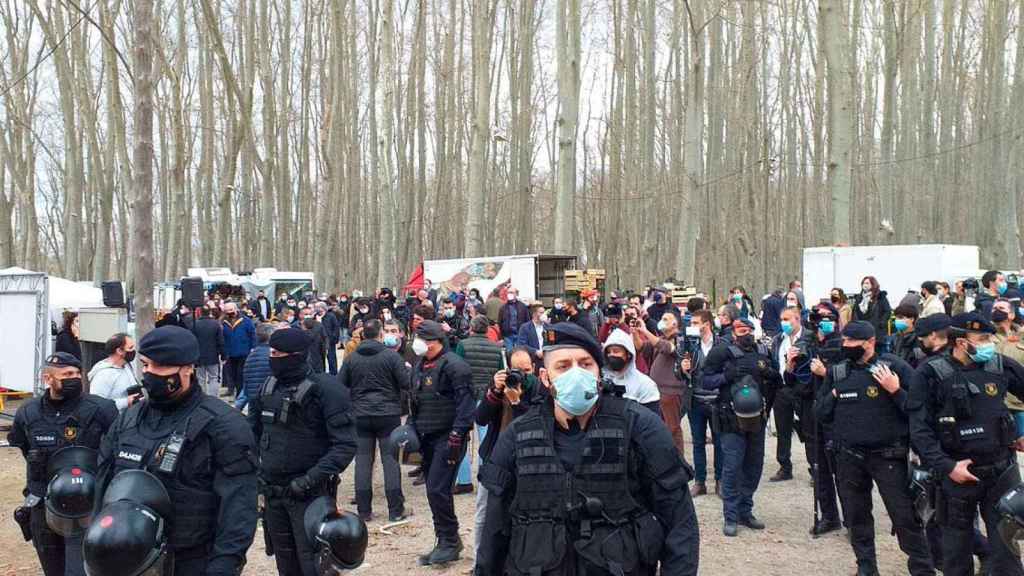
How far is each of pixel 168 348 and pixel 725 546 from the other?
497 cm

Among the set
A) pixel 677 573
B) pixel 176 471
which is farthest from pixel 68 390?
pixel 677 573

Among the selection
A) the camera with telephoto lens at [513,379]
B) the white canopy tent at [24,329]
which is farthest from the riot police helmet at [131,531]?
the white canopy tent at [24,329]

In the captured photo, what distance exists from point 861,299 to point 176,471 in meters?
11.5

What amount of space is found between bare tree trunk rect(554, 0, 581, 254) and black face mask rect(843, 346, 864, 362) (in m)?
15.1

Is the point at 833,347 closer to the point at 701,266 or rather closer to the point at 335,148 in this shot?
the point at 335,148

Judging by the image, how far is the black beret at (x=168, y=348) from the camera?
3.71m

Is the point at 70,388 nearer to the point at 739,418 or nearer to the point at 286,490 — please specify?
the point at 286,490

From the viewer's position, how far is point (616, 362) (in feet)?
18.9

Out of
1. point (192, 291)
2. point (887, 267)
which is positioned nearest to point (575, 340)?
point (192, 291)

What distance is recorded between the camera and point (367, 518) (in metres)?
7.69

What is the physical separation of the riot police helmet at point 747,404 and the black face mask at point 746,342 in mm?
377

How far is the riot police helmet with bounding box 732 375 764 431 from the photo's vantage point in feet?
22.5

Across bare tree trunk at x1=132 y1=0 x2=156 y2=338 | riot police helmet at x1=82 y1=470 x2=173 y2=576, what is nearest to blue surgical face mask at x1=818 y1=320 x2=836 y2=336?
riot police helmet at x1=82 y1=470 x2=173 y2=576

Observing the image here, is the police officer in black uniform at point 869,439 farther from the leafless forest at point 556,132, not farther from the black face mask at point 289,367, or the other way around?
the leafless forest at point 556,132
